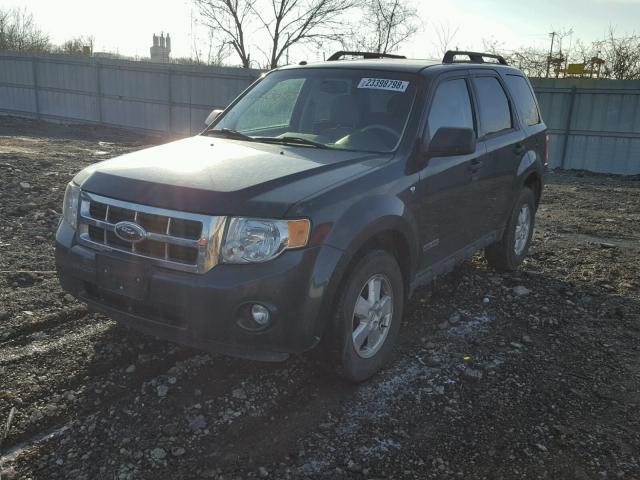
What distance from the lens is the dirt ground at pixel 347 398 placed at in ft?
9.30

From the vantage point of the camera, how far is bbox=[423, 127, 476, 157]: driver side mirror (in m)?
3.79

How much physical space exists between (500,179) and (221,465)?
3.41m

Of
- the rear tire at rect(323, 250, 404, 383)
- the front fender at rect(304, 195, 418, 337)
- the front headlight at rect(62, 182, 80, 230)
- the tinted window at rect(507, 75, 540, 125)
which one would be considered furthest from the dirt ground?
the tinted window at rect(507, 75, 540, 125)

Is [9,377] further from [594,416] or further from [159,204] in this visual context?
[594,416]

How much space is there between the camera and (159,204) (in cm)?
303

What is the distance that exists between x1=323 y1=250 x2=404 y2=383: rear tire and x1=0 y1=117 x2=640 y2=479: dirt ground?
0.18 meters

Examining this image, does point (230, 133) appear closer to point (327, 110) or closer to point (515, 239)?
point (327, 110)

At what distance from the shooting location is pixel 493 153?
487cm

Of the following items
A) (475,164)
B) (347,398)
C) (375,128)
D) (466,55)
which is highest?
(466,55)

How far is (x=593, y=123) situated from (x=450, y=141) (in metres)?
13.0

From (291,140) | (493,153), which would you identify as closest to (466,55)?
(493,153)

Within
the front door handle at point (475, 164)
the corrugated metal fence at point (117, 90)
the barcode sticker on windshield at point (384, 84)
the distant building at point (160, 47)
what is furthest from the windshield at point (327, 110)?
the distant building at point (160, 47)

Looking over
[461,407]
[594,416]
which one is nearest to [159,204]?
[461,407]

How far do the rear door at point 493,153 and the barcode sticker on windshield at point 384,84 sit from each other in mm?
870
